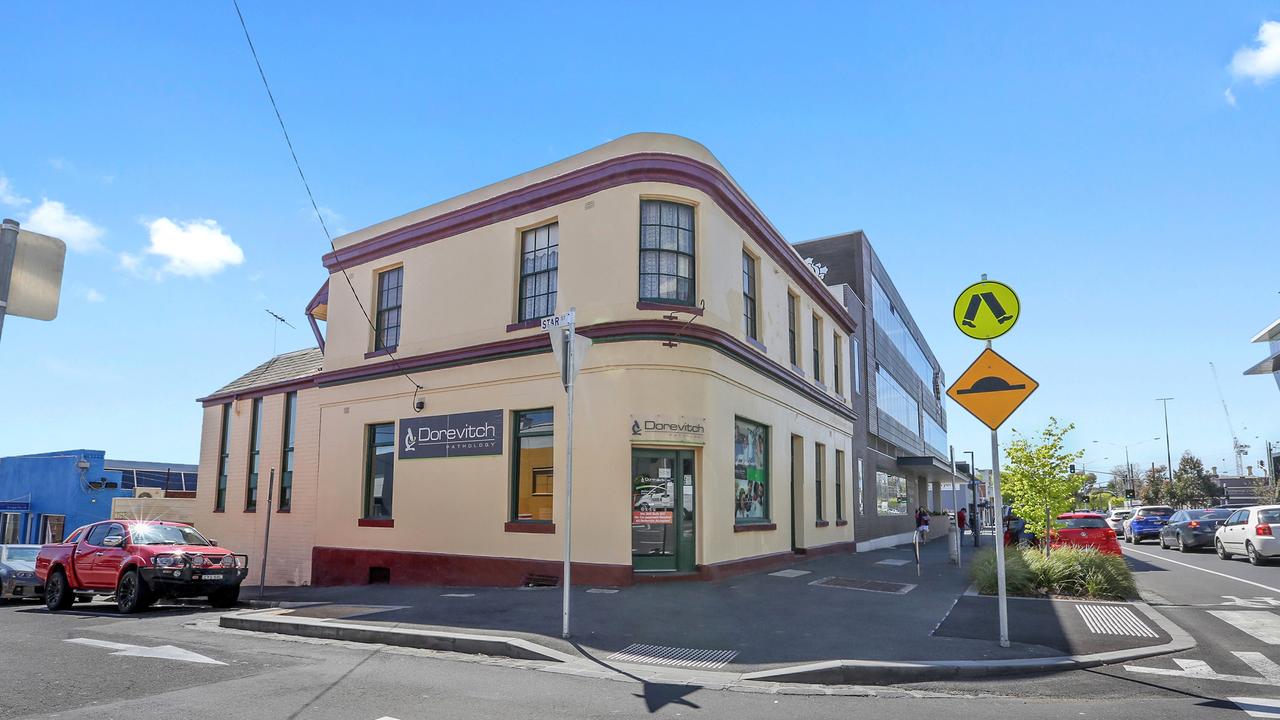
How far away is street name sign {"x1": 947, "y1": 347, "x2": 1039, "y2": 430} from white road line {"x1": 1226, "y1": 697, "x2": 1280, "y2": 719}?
10.3 ft

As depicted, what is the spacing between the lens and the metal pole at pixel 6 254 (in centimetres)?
497

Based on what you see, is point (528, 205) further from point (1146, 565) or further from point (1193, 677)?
point (1146, 565)

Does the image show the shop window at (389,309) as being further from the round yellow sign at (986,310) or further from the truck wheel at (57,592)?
the round yellow sign at (986,310)

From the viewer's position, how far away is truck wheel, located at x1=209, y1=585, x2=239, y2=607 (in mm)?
14383

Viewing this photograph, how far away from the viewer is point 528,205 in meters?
16.3

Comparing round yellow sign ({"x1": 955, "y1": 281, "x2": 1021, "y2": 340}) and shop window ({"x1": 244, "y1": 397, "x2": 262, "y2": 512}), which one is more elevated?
round yellow sign ({"x1": 955, "y1": 281, "x2": 1021, "y2": 340})

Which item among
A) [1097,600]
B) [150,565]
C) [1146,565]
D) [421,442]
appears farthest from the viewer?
[1146,565]

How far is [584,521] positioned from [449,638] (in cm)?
530

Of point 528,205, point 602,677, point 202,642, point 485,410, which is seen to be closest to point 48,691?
point 202,642

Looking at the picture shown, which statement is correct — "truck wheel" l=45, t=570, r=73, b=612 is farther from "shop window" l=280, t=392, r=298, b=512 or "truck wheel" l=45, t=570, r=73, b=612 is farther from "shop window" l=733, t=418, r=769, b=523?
"shop window" l=733, t=418, r=769, b=523

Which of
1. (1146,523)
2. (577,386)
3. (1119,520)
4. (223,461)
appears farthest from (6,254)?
(1119,520)

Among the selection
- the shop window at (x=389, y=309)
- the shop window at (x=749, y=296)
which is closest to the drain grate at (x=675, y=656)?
the shop window at (x=749, y=296)

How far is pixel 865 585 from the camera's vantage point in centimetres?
1394

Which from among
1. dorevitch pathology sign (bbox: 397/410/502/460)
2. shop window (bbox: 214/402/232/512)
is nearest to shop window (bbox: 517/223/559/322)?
dorevitch pathology sign (bbox: 397/410/502/460)
